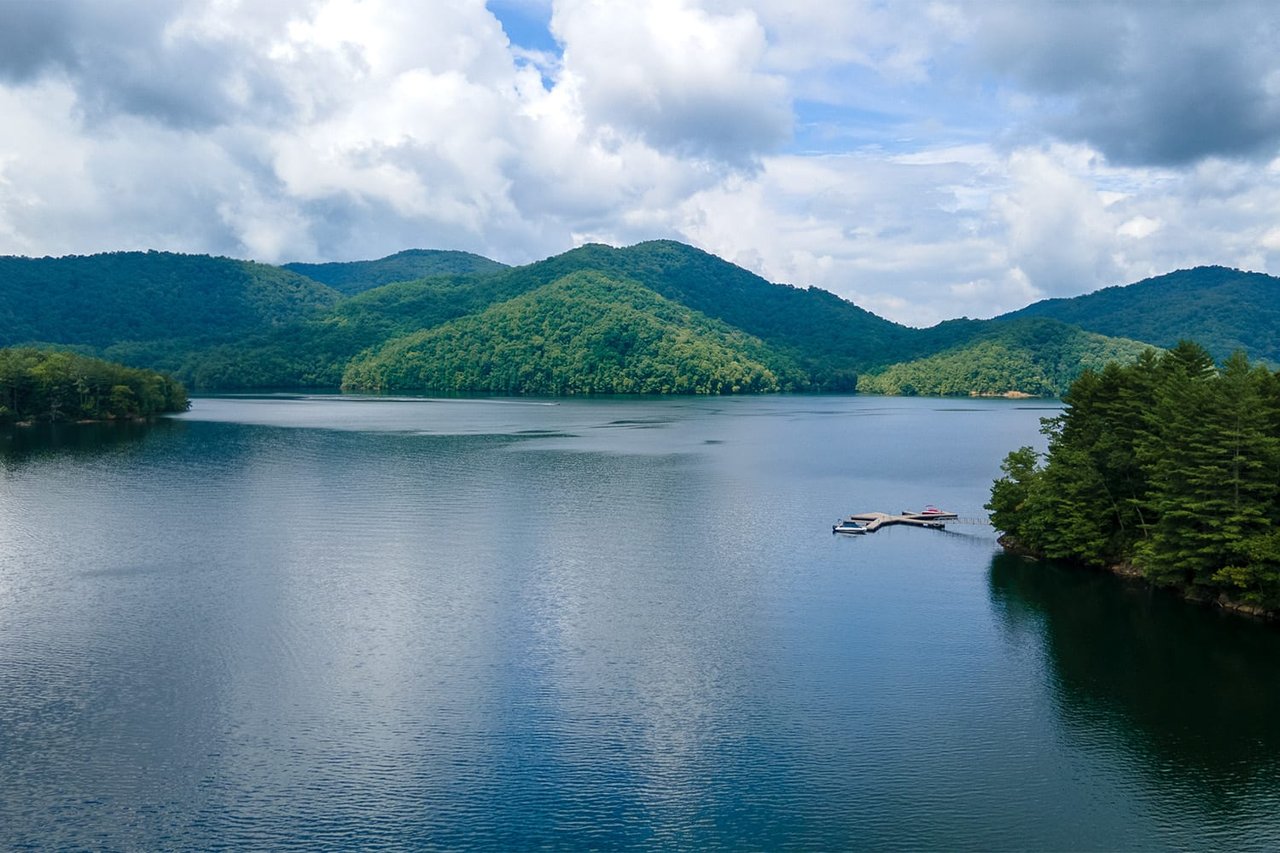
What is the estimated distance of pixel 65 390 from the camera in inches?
4601

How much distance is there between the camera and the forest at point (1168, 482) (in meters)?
37.2

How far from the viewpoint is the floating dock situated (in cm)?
5650

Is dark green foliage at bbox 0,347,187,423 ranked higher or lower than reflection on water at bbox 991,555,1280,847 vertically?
higher

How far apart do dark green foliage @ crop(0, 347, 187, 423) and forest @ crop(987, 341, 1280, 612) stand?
108 metres

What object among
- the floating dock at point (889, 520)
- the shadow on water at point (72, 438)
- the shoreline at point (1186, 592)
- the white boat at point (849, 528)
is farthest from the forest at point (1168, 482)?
the shadow on water at point (72, 438)

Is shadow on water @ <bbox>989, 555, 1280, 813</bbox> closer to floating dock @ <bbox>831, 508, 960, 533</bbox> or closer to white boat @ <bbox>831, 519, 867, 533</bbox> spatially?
white boat @ <bbox>831, 519, 867, 533</bbox>

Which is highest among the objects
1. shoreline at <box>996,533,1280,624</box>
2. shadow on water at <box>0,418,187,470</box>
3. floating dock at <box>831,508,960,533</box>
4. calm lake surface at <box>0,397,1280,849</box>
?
shadow on water at <box>0,418,187,470</box>

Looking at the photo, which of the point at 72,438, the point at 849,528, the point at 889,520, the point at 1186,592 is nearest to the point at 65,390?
the point at 72,438

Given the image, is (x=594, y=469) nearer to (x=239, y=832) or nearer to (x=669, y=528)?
(x=669, y=528)

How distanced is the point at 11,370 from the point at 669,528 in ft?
317

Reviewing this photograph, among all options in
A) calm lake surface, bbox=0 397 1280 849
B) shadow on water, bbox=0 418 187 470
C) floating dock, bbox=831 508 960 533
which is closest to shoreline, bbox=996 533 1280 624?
calm lake surface, bbox=0 397 1280 849

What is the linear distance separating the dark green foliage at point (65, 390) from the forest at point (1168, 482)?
108m

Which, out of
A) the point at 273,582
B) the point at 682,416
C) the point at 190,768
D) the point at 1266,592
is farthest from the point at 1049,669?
the point at 682,416

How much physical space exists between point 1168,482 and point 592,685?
86.7 ft
